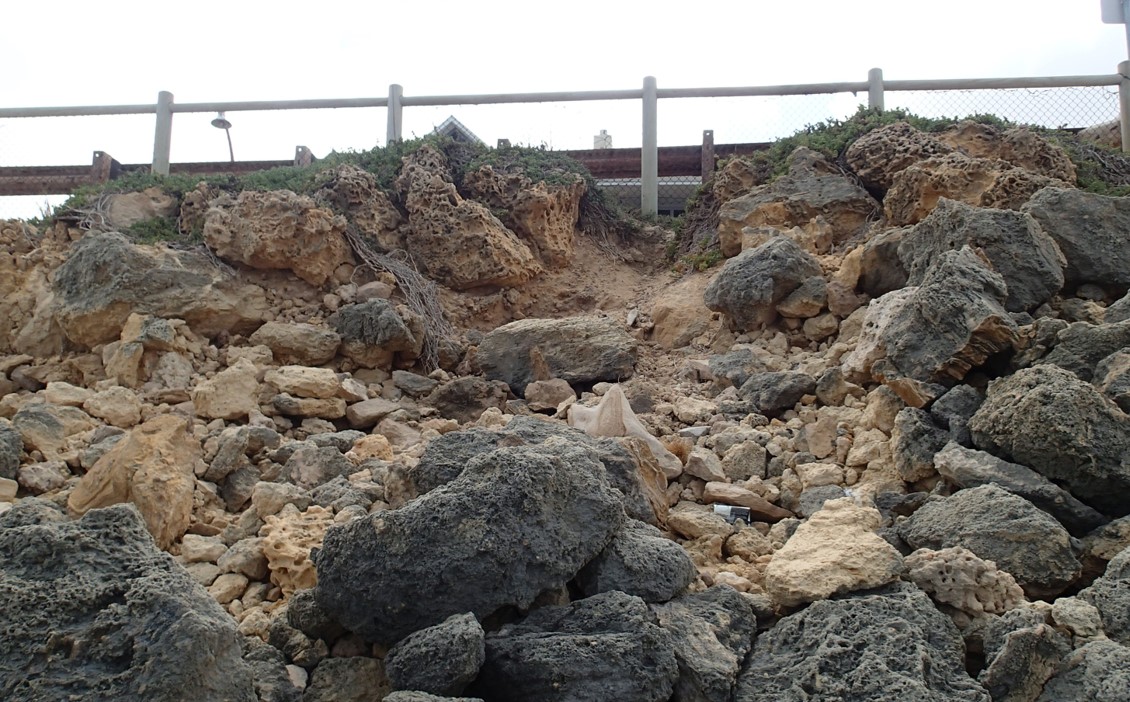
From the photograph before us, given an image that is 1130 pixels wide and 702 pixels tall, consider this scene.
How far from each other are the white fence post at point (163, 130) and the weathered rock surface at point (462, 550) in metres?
7.15

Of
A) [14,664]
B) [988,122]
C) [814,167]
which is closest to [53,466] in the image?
[14,664]

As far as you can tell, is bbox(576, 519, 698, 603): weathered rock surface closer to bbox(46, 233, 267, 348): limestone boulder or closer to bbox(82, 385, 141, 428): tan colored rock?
bbox(82, 385, 141, 428): tan colored rock

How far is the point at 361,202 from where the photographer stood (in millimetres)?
7387

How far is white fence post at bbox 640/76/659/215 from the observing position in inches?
331

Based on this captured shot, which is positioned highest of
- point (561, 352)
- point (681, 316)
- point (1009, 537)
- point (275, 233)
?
point (275, 233)

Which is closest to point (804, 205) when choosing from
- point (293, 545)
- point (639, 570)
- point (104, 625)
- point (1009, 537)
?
point (1009, 537)

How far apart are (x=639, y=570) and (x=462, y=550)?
2.06 feet

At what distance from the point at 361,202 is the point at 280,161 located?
169 centimetres

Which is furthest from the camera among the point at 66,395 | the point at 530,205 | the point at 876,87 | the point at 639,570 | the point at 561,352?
the point at 876,87

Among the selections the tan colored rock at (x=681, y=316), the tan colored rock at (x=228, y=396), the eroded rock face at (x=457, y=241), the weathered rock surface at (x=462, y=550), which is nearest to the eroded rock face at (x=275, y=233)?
the eroded rock face at (x=457, y=241)

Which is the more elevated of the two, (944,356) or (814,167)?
(814,167)

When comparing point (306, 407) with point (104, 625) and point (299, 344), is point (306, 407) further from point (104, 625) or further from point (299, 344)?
point (104, 625)

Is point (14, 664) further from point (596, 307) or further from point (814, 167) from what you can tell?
point (814, 167)

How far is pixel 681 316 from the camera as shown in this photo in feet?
21.8
